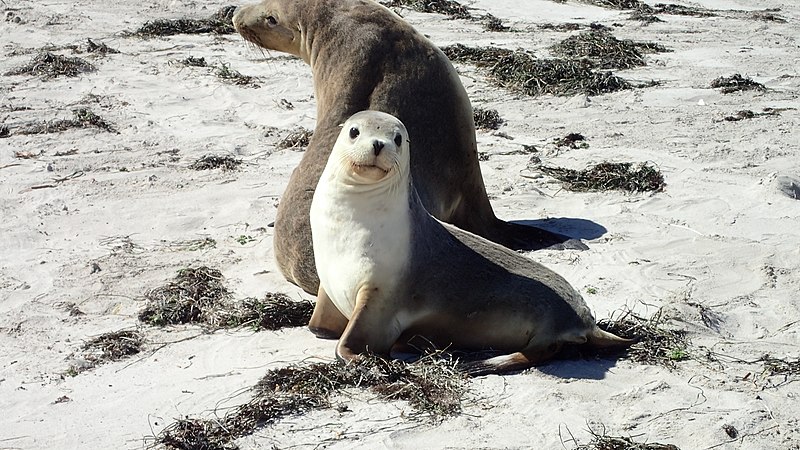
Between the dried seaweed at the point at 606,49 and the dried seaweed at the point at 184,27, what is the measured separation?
3108 millimetres

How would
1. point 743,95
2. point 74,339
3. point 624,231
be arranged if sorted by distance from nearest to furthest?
1. point 74,339
2. point 624,231
3. point 743,95

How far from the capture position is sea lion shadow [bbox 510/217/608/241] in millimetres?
6370

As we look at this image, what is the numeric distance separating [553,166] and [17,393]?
4172mm

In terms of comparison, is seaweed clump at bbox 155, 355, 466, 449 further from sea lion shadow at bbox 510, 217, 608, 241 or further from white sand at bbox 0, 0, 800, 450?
sea lion shadow at bbox 510, 217, 608, 241

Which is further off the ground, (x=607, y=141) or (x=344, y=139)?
(x=344, y=139)

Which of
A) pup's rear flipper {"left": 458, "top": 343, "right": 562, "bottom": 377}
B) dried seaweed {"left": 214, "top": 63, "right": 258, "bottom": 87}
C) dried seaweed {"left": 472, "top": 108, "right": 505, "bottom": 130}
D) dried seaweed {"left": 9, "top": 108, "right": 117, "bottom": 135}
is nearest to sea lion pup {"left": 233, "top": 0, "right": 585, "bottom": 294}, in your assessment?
pup's rear flipper {"left": 458, "top": 343, "right": 562, "bottom": 377}

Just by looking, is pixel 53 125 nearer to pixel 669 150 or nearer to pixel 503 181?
pixel 503 181

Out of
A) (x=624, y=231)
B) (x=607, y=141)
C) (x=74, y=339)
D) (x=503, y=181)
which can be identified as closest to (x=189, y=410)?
(x=74, y=339)

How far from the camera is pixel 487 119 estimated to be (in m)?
8.56

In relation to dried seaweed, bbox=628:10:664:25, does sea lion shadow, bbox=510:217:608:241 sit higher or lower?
lower

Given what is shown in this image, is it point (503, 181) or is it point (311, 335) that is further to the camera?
point (503, 181)

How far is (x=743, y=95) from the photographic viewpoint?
30.7 feet

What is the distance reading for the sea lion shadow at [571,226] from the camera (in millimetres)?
6370

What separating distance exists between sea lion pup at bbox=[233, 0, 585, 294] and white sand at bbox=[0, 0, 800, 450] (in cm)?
27
